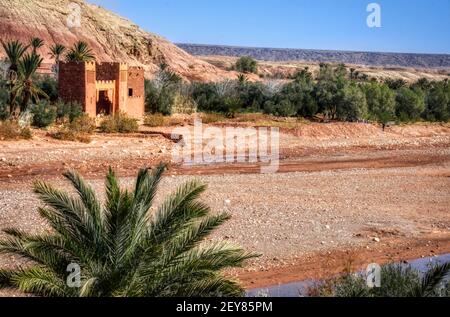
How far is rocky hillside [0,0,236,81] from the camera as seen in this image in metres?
52.7

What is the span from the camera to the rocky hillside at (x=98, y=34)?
52.7 metres

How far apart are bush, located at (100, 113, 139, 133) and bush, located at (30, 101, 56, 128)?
2.10 meters

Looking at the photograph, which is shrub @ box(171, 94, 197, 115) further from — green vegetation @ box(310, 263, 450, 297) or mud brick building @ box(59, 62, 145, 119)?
green vegetation @ box(310, 263, 450, 297)

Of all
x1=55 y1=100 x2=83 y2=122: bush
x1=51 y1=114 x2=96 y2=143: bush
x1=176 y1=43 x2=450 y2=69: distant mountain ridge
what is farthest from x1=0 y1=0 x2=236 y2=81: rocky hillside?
x1=176 y1=43 x2=450 y2=69: distant mountain ridge

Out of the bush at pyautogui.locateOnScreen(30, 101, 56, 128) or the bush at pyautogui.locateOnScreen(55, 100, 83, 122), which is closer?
the bush at pyautogui.locateOnScreen(30, 101, 56, 128)

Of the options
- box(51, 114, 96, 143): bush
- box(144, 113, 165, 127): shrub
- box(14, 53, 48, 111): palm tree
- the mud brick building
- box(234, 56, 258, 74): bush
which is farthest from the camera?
box(234, 56, 258, 74): bush

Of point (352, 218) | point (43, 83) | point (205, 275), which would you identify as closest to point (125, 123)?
point (43, 83)

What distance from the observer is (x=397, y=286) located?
22.7 feet

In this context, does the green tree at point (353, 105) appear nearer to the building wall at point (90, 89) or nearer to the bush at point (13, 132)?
the building wall at point (90, 89)

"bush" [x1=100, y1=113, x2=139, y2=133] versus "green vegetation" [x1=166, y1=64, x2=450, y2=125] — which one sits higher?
"green vegetation" [x1=166, y1=64, x2=450, y2=125]

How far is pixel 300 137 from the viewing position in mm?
29062

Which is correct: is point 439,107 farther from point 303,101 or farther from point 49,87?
point 49,87

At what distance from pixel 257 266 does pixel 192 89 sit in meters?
29.2

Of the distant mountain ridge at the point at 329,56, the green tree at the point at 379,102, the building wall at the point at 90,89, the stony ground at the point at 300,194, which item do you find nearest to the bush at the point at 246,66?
the green tree at the point at 379,102
